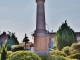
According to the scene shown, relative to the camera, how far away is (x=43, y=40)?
16953mm

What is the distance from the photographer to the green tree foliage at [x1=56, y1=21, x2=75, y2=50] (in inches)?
1205

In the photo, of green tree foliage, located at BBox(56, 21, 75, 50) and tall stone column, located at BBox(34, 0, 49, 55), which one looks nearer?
tall stone column, located at BBox(34, 0, 49, 55)

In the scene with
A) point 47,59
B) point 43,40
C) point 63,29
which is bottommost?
point 47,59

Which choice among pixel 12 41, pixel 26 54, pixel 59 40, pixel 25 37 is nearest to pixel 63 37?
pixel 59 40

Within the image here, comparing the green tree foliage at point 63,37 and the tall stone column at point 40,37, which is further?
the green tree foliage at point 63,37

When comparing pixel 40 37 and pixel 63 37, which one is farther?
pixel 63 37

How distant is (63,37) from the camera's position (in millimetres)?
31000

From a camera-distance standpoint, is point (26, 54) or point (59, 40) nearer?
point (26, 54)

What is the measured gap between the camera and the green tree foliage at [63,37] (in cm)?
3061

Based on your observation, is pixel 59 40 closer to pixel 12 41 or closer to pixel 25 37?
pixel 25 37

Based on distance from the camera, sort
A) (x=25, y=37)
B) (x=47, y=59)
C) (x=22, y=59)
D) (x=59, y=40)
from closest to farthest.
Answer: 1. (x=22, y=59)
2. (x=47, y=59)
3. (x=59, y=40)
4. (x=25, y=37)

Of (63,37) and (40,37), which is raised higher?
(63,37)

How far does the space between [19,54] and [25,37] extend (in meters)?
21.5

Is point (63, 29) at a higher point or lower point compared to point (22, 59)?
higher
